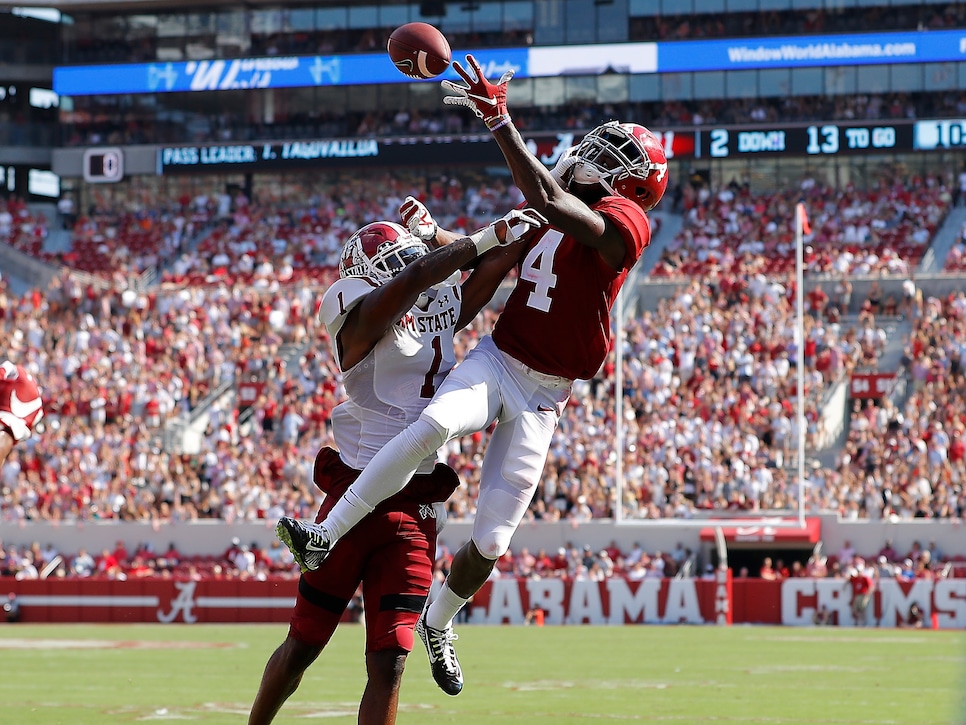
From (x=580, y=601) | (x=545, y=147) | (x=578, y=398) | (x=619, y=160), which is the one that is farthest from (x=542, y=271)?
(x=545, y=147)

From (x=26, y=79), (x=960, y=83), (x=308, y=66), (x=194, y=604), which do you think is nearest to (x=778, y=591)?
(x=194, y=604)

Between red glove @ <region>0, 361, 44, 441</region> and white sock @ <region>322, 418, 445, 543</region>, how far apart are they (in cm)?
134

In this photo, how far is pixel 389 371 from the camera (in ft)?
20.1

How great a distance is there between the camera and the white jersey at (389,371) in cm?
607

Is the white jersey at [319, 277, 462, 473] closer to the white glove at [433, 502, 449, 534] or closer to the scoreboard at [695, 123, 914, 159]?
the white glove at [433, 502, 449, 534]

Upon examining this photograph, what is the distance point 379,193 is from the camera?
3706 centimetres

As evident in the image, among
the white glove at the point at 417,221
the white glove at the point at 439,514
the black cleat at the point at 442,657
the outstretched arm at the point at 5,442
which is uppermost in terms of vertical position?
the white glove at the point at 417,221

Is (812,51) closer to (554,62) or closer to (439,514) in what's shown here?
(554,62)

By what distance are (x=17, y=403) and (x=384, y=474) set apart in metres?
1.53

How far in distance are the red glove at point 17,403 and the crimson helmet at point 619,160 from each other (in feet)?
8.32

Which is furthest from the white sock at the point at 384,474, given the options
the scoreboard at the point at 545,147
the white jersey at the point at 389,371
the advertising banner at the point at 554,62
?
the advertising banner at the point at 554,62

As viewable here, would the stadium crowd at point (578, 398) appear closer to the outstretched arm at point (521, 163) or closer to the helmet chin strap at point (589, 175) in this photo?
the helmet chin strap at point (589, 175)

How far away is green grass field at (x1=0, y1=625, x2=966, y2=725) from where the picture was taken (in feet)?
31.6

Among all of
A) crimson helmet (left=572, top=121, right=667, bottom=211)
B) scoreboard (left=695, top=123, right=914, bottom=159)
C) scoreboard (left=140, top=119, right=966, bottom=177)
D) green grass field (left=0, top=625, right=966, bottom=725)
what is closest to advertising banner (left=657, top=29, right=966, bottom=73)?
scoreboard (left=140, top=119, right=966, bottom=177)
